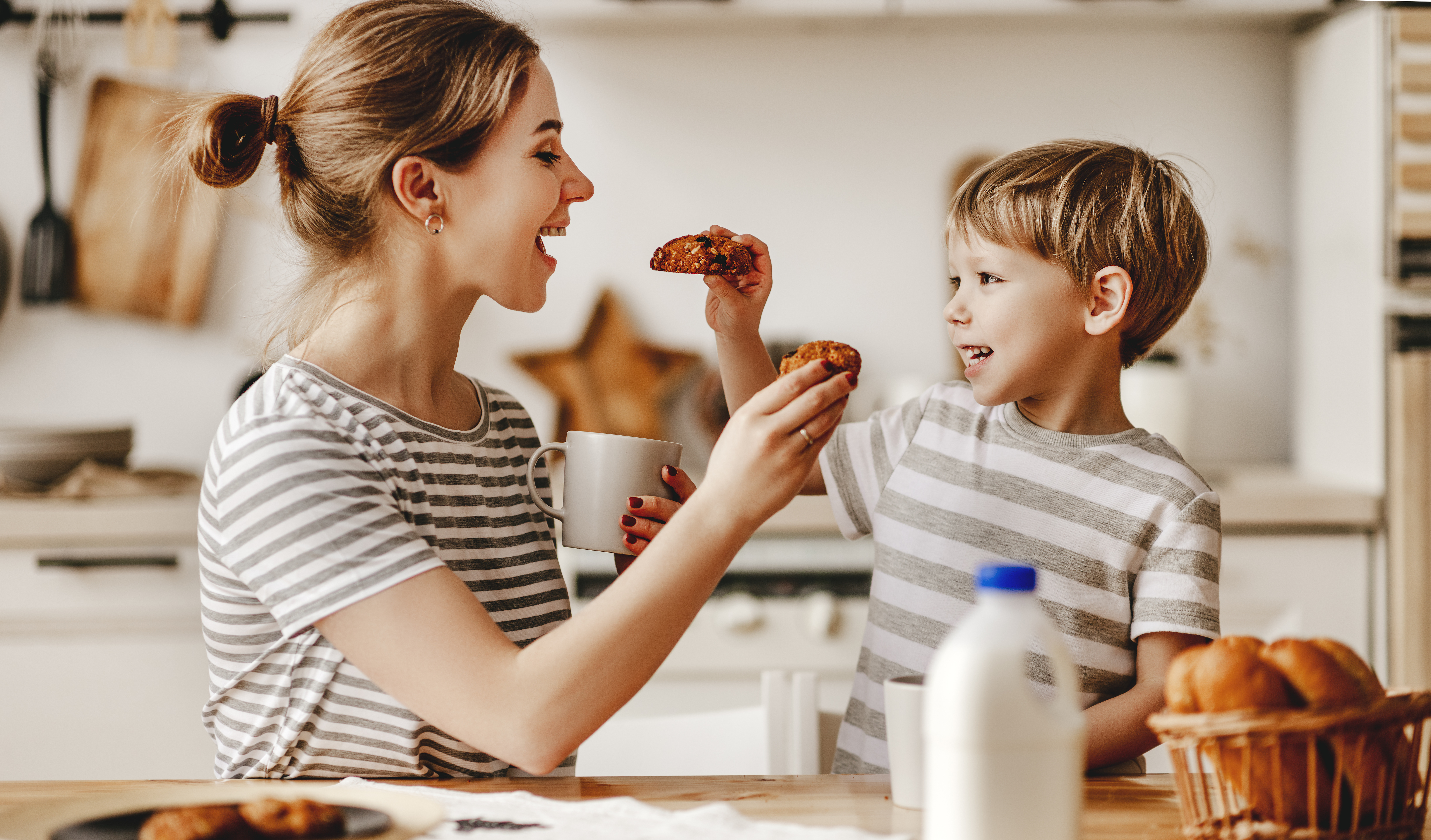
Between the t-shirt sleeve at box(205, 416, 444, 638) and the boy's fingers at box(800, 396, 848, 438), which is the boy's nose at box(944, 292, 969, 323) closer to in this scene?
the boy's fingers at box(800, 396, 848, 438)

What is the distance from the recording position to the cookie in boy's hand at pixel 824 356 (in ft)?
2.99

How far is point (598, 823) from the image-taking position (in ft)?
2.37

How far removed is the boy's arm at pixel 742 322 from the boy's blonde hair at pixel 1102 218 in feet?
0.68

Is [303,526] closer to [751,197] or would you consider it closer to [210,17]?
[751,197]

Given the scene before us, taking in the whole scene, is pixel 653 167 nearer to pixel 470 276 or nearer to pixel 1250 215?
pixel 1250 215

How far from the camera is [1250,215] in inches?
103

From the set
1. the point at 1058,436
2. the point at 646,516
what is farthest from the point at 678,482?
the point at 1058,436

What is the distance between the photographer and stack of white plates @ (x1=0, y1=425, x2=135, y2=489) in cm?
217

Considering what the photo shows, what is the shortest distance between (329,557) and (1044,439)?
Answer: 66 centimetres

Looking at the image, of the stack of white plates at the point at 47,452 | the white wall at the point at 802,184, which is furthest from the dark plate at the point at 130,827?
the white wall at the point at 802,184

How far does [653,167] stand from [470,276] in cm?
167

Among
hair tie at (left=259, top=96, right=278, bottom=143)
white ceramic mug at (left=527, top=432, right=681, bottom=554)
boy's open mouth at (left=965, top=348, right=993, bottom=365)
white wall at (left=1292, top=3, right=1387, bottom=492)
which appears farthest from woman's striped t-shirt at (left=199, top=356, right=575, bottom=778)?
white wall at (left=1292, top=3, right=1387, bottom=492)

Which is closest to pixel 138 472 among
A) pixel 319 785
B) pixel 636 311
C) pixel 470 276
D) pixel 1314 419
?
pixel 636 311

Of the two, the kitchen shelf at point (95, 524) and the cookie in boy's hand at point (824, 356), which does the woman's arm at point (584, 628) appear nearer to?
the cookie in boy's hand at point (824, 356)
